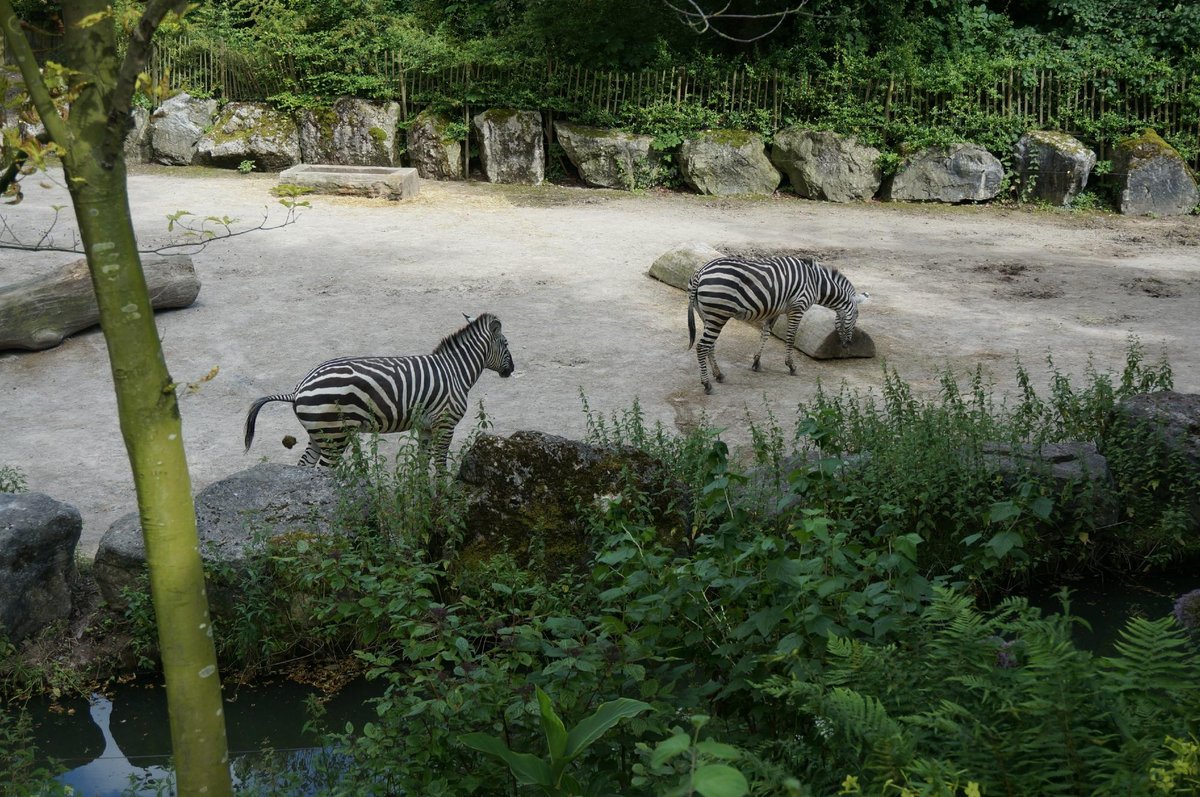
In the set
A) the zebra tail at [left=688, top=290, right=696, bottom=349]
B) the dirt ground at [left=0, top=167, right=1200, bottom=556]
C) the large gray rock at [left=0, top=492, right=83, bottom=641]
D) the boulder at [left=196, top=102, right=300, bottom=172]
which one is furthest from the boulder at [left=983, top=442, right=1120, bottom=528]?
the boulder at [left=196, top=102, right=300, bottom=172]

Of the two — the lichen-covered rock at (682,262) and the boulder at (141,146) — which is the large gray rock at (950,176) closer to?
the lichen-covered rock at (682,262)

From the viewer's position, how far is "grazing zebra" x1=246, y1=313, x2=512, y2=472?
262 inches

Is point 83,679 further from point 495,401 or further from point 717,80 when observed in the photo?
point 717,80

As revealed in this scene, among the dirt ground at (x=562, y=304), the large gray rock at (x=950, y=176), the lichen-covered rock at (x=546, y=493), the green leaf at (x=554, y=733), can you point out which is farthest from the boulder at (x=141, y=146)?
the green leaf at (x=554, y=733)

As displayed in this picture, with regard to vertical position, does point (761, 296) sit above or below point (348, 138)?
below

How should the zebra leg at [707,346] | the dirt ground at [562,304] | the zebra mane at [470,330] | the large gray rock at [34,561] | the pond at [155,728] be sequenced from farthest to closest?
1. the zebra leg at [707,346]
2. the dirt ground at [562,304]
3. the zebra mane at [470,330]
4. the large gray rock at [34,561]
5. the pond at [155,728]

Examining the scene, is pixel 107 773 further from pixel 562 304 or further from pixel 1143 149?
pixel 1143 149

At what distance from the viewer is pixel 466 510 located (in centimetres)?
579

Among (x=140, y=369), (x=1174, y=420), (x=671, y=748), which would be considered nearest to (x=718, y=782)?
(x=671, y=748)

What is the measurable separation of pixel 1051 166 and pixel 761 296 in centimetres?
987

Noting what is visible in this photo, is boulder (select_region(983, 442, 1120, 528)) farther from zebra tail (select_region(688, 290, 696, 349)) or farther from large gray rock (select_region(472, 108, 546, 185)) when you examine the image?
large gray rock (select_region(472, 108, 546, 185))

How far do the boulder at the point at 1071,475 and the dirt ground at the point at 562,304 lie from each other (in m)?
2.33

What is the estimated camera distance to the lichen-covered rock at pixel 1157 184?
1680 centimetres

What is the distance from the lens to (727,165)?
17.8m
